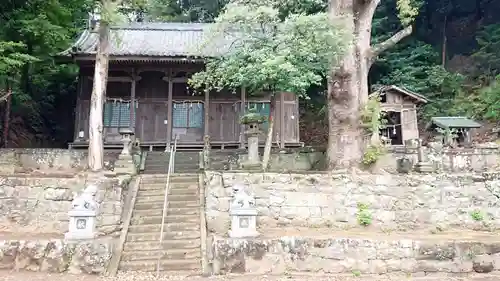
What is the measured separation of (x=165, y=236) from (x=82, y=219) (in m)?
1.75

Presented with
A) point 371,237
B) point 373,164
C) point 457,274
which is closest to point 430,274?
point 457,274

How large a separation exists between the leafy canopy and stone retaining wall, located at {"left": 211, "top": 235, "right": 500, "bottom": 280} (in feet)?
14.0

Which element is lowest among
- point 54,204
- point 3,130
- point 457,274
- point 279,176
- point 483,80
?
point 457,274

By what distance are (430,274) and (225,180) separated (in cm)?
483

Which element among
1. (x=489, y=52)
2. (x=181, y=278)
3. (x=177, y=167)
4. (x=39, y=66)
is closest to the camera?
(x=181, y=278)

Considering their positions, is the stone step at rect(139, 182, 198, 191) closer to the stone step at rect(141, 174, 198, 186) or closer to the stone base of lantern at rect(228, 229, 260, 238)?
the stone step at rect(141, 174, 198, 186)

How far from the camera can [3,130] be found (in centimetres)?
1581

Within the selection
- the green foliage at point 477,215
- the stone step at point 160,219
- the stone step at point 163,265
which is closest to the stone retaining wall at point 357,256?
the stone step at point 163,265

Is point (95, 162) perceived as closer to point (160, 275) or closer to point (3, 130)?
point (160, 275)

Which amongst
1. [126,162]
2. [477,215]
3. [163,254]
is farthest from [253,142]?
[477,215]

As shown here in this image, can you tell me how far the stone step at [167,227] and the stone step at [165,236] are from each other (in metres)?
0.13

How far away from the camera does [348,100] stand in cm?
1107

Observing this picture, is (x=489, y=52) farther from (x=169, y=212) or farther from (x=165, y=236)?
(x=165, y=236)

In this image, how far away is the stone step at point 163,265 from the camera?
26.0 feet
